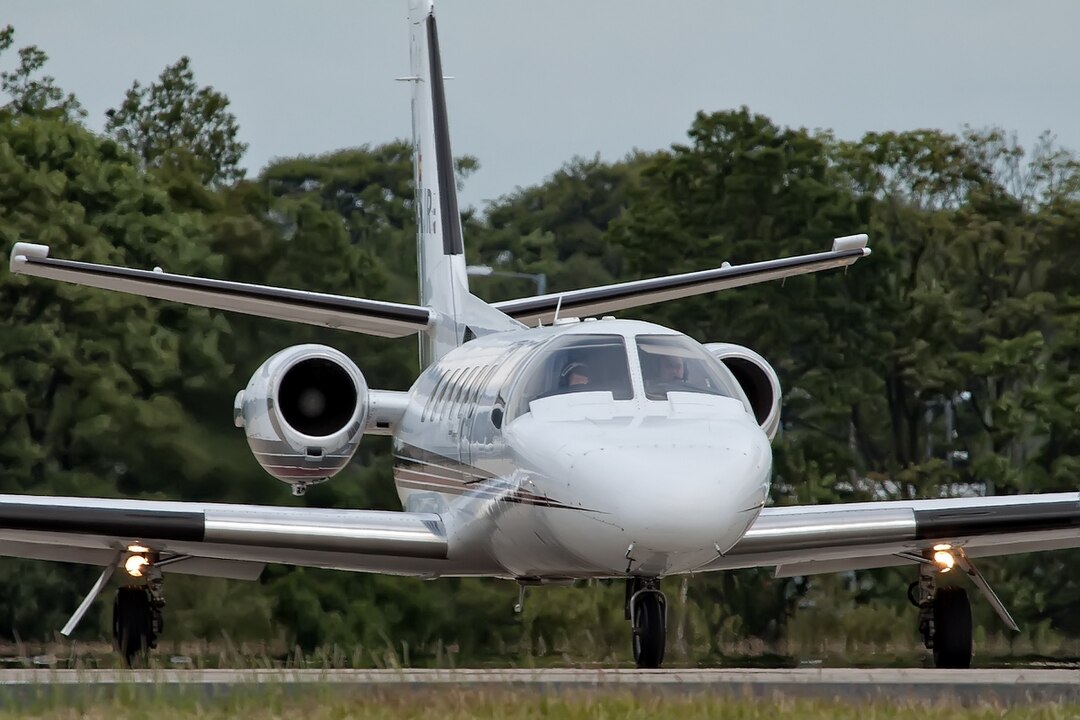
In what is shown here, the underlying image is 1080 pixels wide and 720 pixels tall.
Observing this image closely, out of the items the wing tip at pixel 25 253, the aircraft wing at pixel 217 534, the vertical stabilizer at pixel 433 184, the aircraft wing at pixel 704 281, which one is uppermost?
the vertical stabilizer at pixel 433 184

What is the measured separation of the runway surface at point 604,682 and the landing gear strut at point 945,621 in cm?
529

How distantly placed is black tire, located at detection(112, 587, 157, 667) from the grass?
7.10 metres

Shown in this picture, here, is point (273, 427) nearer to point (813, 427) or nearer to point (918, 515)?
point (918, 515)

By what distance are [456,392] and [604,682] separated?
22.9ft

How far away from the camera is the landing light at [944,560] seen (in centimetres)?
1602

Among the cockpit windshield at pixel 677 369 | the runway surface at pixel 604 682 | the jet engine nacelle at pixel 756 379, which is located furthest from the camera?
the jet engine nacelle at pixel 756 379

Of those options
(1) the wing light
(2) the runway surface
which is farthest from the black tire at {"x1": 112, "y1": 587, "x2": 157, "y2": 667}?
(1) the wing light

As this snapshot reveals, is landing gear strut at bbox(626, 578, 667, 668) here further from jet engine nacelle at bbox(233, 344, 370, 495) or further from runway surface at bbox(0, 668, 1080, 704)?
jet engine nacelle at bbox(233, 344, 370, 495)

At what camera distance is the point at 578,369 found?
13.5m

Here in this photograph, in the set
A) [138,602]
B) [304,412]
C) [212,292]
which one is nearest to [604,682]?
[138,602]

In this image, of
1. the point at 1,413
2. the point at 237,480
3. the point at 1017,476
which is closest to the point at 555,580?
the point at 237,480

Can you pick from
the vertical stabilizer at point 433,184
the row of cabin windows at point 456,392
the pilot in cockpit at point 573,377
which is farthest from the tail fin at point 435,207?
the pilot in cockpit at point 573,377

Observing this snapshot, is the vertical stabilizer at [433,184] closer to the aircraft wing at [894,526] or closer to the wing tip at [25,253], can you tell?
the wing tip at [25,253]

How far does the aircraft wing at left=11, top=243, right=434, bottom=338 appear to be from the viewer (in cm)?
1714
